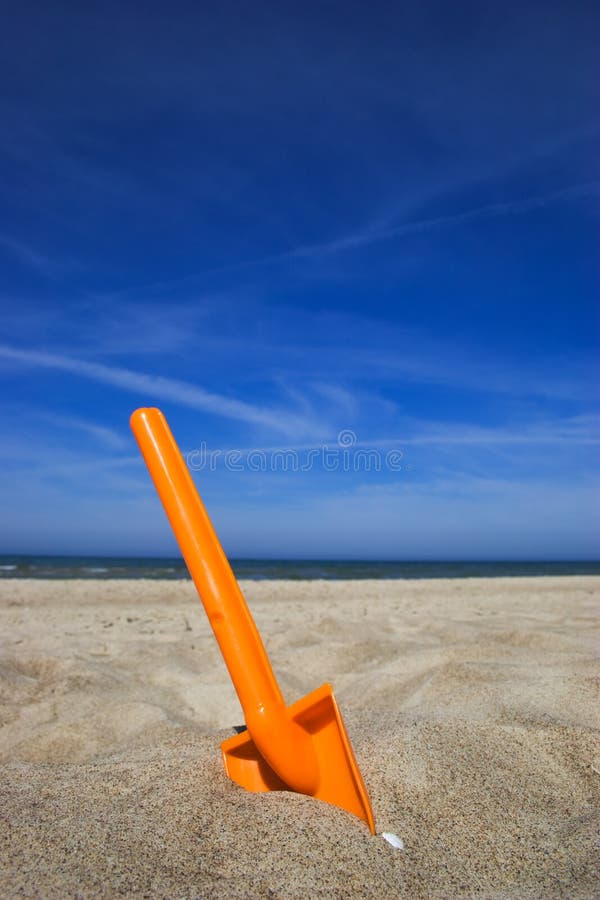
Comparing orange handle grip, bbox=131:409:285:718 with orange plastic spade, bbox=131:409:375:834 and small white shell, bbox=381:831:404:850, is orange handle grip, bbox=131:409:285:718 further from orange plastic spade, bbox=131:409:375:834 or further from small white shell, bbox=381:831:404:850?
small white shell, bbox=381:831:404:850

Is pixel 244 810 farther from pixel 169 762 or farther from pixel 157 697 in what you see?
pixel 157 697

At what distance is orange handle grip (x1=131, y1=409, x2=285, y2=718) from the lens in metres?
1.42

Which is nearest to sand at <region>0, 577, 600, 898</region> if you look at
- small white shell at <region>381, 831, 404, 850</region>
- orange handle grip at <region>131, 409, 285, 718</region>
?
small white shell at <region>381, 831, 404, 850</region>

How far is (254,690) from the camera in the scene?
1404 millimetres

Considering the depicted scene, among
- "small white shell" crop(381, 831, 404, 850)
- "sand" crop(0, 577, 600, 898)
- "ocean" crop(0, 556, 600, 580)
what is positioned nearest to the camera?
"sand" crop(0, 577, 600, 898)

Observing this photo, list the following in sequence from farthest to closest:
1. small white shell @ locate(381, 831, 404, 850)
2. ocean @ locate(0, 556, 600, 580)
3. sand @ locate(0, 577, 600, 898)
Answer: ocean @ locate(0, 556, 600, 580) < small white shell @ locate(381, 831, 404, 850) < sand @ locate(0, 577, 600, 898)

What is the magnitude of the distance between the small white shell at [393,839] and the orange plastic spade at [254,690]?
0.05m

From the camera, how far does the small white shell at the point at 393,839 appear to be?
136cm

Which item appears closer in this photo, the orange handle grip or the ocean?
the orange handle grip

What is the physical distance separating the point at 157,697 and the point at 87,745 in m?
0.67

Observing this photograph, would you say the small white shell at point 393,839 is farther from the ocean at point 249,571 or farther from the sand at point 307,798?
the ocean at point 249,571

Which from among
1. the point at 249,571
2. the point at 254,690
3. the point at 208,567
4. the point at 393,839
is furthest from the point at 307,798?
the point at 249,571

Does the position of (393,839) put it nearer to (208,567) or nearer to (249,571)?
(208,567)

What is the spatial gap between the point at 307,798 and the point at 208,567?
0.62 meters
